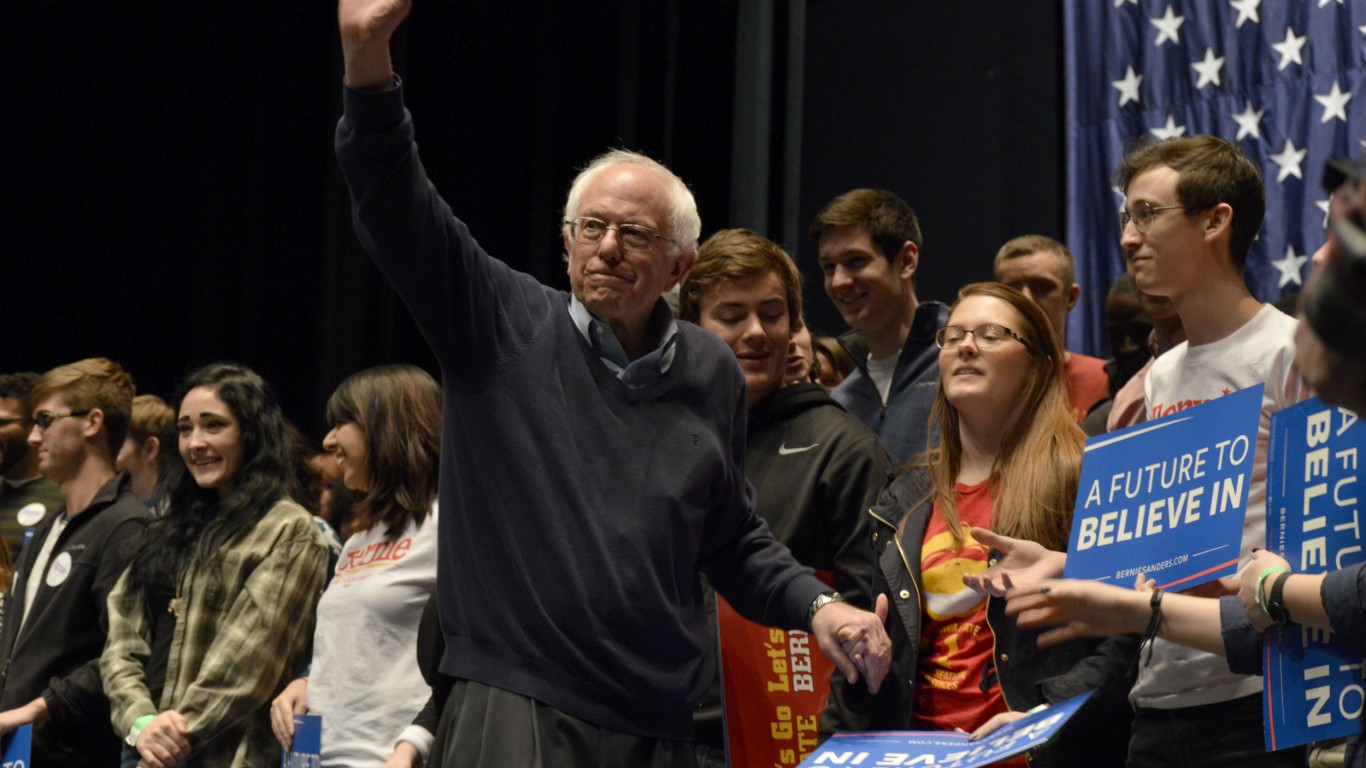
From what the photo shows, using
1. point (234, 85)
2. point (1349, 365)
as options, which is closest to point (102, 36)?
point (234, 85)

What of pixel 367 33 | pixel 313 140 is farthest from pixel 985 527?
pixel 313 140

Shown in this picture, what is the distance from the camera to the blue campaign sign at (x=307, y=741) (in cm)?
354

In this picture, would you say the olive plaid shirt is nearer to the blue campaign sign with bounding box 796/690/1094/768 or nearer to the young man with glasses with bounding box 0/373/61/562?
the young man with glasses with bounding box 0/373/61/562

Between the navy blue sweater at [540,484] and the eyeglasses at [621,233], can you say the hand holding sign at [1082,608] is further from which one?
the eyeglasses at [621,233]

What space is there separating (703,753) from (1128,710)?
914mm

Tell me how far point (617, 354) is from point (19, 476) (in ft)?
14.5

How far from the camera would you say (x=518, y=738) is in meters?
2.12

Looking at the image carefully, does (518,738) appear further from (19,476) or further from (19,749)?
(19,476)

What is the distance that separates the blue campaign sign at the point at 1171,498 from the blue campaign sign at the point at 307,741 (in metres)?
2.01

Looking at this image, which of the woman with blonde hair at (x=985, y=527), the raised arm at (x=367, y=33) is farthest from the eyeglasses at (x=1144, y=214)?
the raised arm at (x=367, y=33)

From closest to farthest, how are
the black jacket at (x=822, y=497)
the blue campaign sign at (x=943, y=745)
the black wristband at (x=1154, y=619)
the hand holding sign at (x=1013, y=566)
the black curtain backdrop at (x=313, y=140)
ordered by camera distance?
the blue campaign sign at (x=943, y=745)
the black wristband at (x=1154, y=619)
the hand holding sign at (x=1013, y=566)
the black jacket at (x=822, y=497)
the black curtain backdrop at (x=313, y=140)

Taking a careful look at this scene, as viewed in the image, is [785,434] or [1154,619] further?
[785,434]

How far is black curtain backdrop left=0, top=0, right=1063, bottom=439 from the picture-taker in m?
6.76

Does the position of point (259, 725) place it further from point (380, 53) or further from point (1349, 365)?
Result: point (1349, 365)
